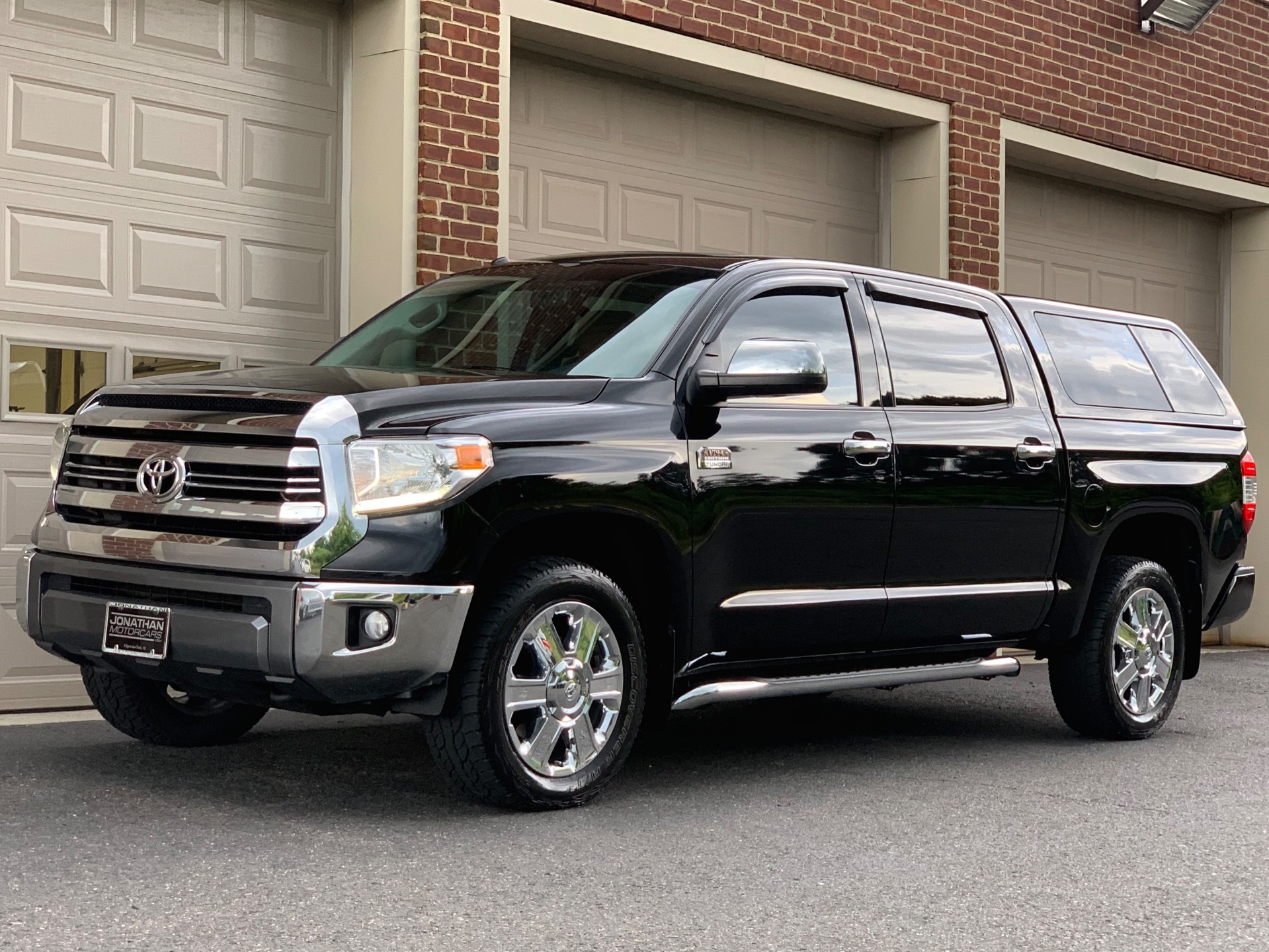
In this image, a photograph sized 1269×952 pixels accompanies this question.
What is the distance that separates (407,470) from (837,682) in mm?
2094

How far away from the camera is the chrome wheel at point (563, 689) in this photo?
5582 mm

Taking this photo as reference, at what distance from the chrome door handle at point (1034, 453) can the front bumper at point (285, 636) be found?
2902 mm

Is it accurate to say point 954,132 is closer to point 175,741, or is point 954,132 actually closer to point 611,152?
point 611,152

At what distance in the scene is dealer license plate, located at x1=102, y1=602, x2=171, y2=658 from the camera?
17.6 ft

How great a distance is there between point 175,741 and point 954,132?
325 inches

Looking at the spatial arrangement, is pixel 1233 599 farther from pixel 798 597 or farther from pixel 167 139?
pixel 167 139

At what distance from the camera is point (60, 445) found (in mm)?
6016

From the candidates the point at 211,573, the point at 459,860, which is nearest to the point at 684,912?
the point at 459,860

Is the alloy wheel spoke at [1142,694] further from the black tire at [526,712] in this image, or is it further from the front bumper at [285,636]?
the front bumper at [285,636]

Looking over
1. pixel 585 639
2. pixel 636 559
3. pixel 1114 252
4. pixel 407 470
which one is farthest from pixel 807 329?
pixel 1114 252

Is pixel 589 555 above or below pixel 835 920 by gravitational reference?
above

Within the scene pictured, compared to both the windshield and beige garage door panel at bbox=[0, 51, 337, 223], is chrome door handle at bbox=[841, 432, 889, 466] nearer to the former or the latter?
the windshield

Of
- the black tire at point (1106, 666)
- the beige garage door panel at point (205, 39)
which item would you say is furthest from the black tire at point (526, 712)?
the beige garage door panel at point (205, 39)

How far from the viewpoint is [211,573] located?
533cm
